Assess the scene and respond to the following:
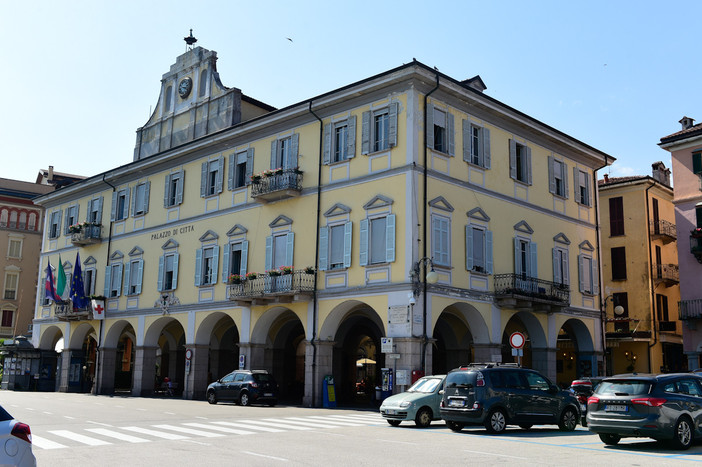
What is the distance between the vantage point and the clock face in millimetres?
39219

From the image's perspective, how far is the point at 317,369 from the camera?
2795 cm

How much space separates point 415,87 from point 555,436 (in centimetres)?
1441

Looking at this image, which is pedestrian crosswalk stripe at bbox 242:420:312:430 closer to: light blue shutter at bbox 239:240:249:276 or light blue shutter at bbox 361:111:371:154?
light blue shutter at bbox 361:111:371:154

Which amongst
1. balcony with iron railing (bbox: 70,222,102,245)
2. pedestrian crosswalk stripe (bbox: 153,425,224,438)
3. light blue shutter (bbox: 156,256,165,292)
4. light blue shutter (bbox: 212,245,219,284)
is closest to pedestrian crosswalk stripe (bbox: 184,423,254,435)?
pedestrian crosswalk stripe (bbox: 153,425,224,438)

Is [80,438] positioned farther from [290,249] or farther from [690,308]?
[690,308]

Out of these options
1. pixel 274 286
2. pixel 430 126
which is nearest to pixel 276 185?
pixel 274 286

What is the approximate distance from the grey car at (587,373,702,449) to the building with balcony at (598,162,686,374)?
25427 millimetres

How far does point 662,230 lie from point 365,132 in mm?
22593

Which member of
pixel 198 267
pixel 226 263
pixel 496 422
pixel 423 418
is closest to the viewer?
pixel 496 422

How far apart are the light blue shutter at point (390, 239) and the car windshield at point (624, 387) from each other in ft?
39.0

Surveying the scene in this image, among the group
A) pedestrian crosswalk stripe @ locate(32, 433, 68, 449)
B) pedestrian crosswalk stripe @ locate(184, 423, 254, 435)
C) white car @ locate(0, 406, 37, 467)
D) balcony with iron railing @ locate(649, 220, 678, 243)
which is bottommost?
pedestrian crosswalk stripe @ locate(32, 433, 68, 449)

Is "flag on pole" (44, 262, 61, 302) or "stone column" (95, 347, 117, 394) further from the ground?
"flag on pole" (44, 262, 61, 302)

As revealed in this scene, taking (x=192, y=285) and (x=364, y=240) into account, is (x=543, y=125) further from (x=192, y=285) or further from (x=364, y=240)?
(x=192, y=285)

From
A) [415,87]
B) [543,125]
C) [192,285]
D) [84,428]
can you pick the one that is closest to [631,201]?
[543,125]
